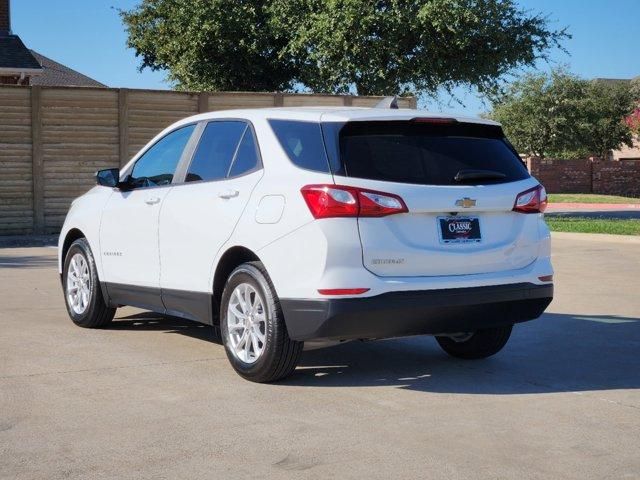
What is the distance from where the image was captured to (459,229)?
6602mm

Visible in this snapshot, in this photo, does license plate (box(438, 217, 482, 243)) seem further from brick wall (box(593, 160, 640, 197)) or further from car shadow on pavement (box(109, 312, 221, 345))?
brick wall (box(593, 160, 640, 197))

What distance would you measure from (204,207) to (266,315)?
112 centimetres

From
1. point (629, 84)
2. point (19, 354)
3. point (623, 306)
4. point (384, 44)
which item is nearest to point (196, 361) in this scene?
point (19, 354)

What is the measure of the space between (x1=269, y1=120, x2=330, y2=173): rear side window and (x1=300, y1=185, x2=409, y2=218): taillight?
178 mm

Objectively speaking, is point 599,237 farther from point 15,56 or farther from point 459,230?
point 15,56

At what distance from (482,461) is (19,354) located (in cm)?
412

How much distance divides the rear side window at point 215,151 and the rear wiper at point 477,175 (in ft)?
5.20

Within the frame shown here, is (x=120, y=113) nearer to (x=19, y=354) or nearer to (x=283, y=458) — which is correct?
(x=19, y=354)

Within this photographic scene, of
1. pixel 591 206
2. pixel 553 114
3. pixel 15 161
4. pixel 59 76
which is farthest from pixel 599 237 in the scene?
pixel 553 114

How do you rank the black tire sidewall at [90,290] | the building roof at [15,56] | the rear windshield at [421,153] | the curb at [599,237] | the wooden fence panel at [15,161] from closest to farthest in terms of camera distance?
1. the rear windshield at [421,153]
2. the black tire sidewall at [90,290]
3. the curb at [599,237]
4. the wooden fence panel at [15,161]
5. the building roof at [15,56]

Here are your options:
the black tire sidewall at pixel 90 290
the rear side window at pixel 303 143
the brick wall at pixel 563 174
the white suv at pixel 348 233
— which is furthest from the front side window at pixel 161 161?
the brick wall at pixel 563 174

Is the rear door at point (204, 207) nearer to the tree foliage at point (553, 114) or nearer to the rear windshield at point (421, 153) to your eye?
the rear windshield at point (421, 153)

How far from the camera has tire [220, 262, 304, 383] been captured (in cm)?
658

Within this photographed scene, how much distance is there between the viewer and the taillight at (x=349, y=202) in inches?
246
